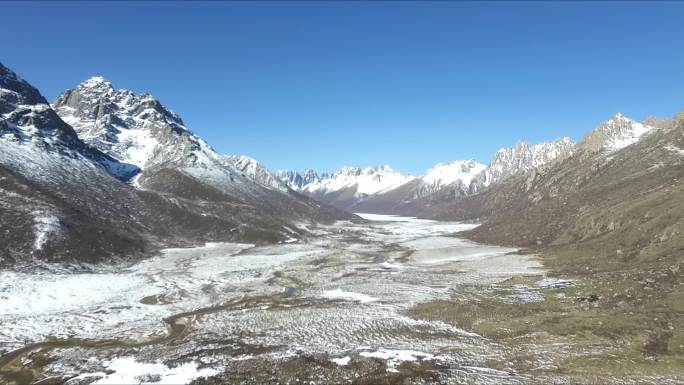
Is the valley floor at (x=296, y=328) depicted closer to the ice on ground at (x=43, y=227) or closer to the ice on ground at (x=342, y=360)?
the ice on ground at (x=342, y=360)

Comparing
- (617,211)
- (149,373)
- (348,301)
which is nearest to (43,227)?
(348,301)

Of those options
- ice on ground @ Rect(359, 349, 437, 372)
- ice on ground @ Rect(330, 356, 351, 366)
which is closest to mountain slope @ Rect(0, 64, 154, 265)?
ice on ground @ Rect(330, 356, 351, 366)

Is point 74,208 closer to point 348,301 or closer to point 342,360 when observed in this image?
point 348,301

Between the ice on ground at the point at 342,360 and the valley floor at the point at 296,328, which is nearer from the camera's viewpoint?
the valley floor at the point at 296,328

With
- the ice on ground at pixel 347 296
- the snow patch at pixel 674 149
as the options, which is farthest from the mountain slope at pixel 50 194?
the snow patch at pixel 674 149

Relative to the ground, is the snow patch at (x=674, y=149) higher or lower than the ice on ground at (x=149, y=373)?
higher

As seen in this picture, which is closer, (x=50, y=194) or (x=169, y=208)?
(x=50, y=194)

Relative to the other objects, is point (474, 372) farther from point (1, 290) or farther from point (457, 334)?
A: point (1, 290)
